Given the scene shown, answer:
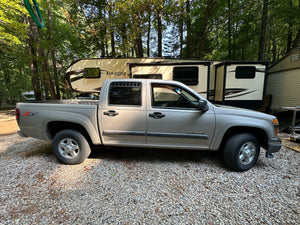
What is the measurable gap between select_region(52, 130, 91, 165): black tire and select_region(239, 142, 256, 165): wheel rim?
3.21 metres

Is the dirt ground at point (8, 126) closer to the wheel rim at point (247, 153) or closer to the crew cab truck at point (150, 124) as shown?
the crew cab truck at point (150, 124)

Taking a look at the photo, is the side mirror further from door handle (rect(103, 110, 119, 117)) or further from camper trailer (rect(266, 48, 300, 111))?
camper trailer (rect(266, 48, 300, 111))

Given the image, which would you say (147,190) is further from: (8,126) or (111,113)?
(8,126)

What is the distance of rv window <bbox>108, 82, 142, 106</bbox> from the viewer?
2.81 m

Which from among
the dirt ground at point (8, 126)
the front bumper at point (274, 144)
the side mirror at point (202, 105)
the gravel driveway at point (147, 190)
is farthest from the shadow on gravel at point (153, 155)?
the dirt ground at point (8, 126)

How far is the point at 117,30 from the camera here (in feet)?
26.6

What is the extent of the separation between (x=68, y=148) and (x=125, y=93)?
1684mm

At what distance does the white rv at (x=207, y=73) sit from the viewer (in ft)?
20.7

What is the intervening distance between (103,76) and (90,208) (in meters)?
6.45

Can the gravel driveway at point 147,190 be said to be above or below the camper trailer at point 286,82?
below

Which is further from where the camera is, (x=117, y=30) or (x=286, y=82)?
(x=117, y=30)

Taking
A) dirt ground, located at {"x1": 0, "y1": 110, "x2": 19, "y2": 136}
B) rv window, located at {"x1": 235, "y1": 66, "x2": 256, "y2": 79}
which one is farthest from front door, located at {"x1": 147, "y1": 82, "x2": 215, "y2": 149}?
dirt ground, located at {"x1": 0, "y1": 110, "x2": 19, "y2": 136}

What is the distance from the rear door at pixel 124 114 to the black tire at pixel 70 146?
474 mm

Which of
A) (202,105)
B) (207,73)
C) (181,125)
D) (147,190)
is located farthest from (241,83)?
(147,190)
